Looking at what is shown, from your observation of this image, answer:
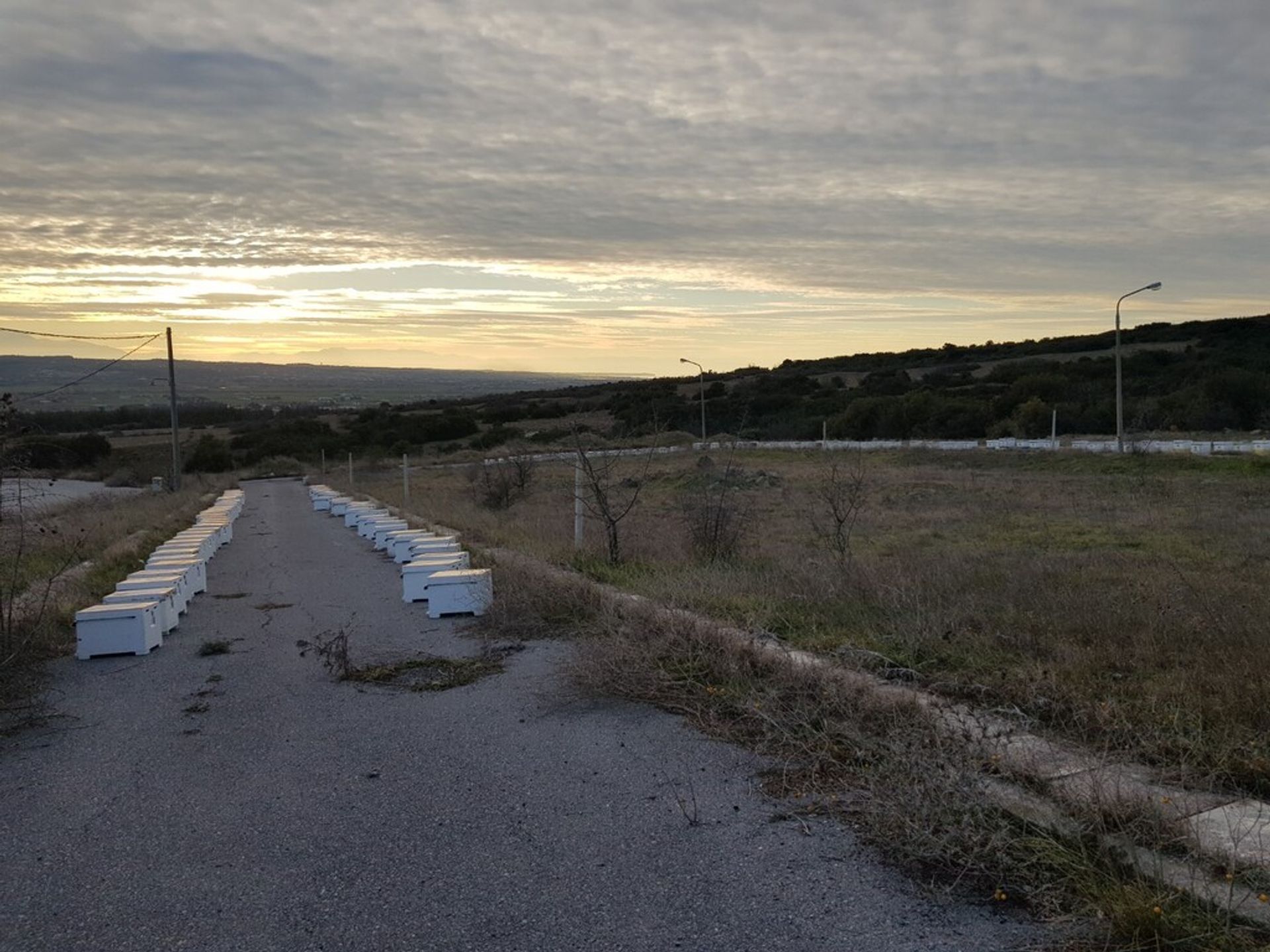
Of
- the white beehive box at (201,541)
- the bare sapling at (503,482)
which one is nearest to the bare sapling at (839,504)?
the bare sapling at (503,482)

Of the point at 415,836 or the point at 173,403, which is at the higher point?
the point at 173,403

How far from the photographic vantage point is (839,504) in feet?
70.5

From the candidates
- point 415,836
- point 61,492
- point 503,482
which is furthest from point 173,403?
point 415,836

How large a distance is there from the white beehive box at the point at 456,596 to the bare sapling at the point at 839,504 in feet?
12.0

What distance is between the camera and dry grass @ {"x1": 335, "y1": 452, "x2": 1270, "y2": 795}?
510 cm

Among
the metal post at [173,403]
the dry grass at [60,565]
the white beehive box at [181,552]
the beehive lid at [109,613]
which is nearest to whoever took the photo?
the dry grass at [60,565]

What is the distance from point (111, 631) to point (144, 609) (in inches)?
11.9

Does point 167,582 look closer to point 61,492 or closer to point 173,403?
point 173,403

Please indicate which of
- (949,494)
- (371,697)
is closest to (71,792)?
(371,697)

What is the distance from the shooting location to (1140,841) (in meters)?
3.76

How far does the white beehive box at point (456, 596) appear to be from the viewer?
10.1 metres

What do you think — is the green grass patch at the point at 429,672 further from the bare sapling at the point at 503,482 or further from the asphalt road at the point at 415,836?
the bare sapling at the point at 503,482

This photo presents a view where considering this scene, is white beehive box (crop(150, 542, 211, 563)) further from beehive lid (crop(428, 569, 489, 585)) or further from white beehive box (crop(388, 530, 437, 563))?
beehive lid (crop(428, 569, 489, 585))

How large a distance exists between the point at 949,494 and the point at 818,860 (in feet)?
82.2
